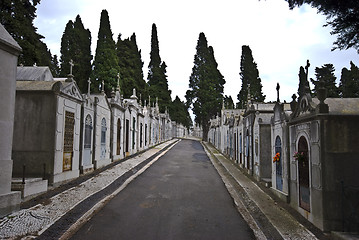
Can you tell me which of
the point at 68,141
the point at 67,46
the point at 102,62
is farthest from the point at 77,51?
the point at 68,141

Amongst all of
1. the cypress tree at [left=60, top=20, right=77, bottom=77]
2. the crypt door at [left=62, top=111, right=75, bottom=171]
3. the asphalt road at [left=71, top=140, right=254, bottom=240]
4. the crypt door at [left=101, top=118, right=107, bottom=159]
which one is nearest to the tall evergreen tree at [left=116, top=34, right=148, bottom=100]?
the cypress tree at [left=60, top=20, right=77, bottom=77]

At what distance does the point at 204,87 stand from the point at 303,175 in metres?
36.4

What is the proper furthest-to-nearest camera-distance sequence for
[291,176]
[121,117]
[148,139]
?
[148,139] → [121,117] → [291,176]

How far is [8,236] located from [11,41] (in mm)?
4687

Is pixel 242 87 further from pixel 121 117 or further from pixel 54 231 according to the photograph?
pixel 54 231

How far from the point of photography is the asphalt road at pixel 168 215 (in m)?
5.17

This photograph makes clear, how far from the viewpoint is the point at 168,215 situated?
627 centimetres

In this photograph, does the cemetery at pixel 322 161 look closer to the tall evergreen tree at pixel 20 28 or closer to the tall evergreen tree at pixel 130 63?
the tall evergreen tree at pixel 20 28

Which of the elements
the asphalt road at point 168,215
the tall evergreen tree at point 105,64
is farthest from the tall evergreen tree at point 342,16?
the tall evergreen tree at point 105,64

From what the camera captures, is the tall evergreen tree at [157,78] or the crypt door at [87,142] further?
the tall evergreen tree at [157,78]

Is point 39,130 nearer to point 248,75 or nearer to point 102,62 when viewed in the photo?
point 102,62

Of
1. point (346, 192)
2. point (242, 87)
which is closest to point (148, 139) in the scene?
point (346, 192)

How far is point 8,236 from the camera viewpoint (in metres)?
4.71

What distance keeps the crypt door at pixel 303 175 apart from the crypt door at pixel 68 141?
27.8ft
